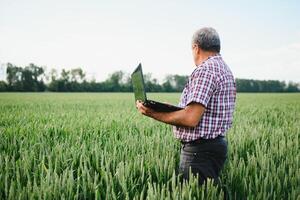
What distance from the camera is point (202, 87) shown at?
2.83 m

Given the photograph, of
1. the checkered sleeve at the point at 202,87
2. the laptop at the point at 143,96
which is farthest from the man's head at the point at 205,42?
the laptop at the point at 143,96

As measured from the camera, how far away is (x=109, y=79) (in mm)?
94688

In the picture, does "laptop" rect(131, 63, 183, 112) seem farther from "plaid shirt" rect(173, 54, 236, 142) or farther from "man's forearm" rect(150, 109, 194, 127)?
"plaid shirt" rect(173, 54, 236, 142)

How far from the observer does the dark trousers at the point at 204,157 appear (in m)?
3.04

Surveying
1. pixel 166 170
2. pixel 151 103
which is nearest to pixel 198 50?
pixel 151 103

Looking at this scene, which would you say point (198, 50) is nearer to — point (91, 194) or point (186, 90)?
point (186, 90)

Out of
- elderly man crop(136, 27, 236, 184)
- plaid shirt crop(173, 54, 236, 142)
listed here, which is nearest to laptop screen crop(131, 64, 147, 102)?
elderly man crop(136, 27, 236, 184)

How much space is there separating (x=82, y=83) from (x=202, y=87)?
82.1 m

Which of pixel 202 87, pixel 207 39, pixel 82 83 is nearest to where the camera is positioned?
pixel 202 87

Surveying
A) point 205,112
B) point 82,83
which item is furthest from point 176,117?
point 82,83

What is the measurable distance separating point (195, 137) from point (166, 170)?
0.59 metres

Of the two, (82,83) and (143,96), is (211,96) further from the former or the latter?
(82,83)

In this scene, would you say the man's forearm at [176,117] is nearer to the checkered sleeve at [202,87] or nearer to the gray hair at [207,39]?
the checkered sleeve at [202,87]

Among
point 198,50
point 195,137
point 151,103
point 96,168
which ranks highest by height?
point 198,50
